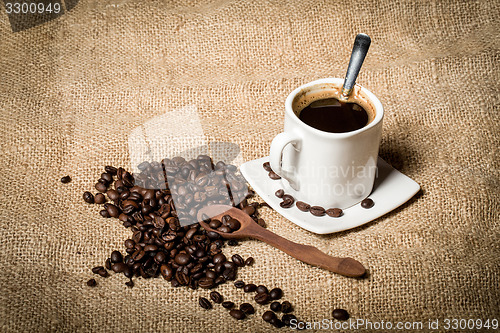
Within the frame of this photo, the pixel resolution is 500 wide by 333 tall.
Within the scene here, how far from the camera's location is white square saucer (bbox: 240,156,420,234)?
1510 millimetres

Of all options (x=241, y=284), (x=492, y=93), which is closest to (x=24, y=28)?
(x=241, y=284)

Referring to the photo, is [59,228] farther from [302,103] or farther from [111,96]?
[302,103]

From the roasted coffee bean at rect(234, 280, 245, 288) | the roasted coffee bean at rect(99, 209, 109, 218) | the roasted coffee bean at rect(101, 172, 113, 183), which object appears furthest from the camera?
the roasted coffee bean at rect(101, 172, 113, 183)

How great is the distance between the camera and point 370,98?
58.8 inches

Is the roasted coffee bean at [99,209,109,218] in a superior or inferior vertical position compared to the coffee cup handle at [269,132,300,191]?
inferior

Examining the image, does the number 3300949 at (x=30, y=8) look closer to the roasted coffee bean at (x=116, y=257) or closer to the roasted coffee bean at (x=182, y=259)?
the roasted coffee bean at (x=116, y=257)

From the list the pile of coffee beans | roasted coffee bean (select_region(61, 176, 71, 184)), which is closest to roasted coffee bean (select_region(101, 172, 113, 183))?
the pile of coffee beans

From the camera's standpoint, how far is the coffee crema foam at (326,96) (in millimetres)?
1496

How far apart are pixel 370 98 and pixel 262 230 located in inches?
20.3

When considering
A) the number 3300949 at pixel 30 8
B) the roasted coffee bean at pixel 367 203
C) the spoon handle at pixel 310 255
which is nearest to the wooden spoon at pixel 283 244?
the spoon handle at pixel 310 255

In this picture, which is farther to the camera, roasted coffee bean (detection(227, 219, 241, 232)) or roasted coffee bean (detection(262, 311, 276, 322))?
roasted coffee bean (detection(227, 219, 241, 232))

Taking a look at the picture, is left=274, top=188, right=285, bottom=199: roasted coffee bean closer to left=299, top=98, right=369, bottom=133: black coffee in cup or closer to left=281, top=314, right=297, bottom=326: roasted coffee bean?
left=299, top=98, right=369, bottom=133: black coffee in cup

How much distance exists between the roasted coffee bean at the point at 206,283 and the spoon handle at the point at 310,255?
195 mm

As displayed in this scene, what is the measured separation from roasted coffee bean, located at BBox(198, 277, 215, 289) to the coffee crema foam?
547 mm
